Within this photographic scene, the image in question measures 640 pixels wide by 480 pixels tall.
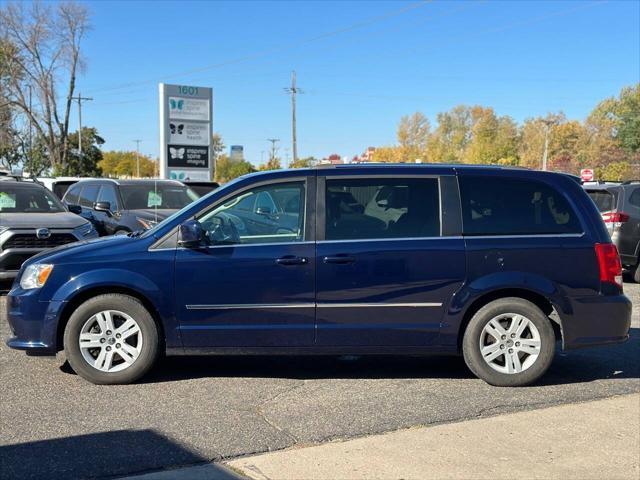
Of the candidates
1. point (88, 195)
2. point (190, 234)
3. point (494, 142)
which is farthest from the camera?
point (494, 142)

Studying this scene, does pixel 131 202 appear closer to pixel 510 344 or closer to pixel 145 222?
pixel 145 222

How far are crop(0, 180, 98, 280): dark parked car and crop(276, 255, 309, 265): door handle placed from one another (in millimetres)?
4837

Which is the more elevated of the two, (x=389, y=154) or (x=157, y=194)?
(x=389, y=154)

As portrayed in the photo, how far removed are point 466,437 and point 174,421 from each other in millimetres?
1981

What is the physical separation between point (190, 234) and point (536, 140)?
7984 cm

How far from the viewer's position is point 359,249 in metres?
5.11

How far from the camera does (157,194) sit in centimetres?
1150

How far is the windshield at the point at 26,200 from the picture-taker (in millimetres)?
9781

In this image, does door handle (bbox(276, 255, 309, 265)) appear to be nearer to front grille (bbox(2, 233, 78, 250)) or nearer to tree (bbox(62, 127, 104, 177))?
front grille (bbox(2, 233, 78, 250))

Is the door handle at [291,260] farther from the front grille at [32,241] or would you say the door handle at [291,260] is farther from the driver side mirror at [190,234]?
the front grille at [32,241]

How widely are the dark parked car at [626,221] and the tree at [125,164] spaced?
4574 inches

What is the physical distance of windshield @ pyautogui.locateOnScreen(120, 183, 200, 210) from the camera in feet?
37.9

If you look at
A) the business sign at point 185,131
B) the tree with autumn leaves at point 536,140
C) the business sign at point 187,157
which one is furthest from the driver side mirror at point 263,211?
the tree with autumn leaves at point 536,140

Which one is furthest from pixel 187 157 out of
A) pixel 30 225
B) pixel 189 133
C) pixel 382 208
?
pixel 382 208
